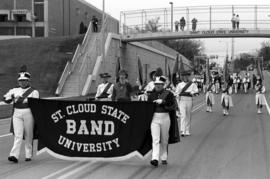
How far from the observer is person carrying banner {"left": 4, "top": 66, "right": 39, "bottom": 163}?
9.42 meters

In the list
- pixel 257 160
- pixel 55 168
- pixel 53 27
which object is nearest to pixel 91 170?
pixel 55 168

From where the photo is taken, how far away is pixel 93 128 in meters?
9.44

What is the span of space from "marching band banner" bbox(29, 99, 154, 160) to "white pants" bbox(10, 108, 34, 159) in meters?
0.14

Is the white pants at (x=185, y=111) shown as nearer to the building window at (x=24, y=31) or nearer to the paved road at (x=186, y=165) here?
the paved road at (x=186, y=165)

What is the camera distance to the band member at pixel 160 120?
892 cm

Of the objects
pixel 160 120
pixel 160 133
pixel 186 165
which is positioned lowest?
pixel 186 165

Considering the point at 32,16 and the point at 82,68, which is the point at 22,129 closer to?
the point at 82,68

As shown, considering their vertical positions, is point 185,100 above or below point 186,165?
above

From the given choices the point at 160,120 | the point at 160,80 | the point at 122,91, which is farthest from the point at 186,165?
the point at 122,91


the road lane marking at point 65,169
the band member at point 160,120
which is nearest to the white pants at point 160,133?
the band member at point 160,120

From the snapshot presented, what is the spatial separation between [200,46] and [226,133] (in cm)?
12250

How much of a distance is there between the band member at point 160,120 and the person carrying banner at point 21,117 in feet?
7.77

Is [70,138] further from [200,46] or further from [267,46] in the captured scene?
[267,46]

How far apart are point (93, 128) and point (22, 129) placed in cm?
137
